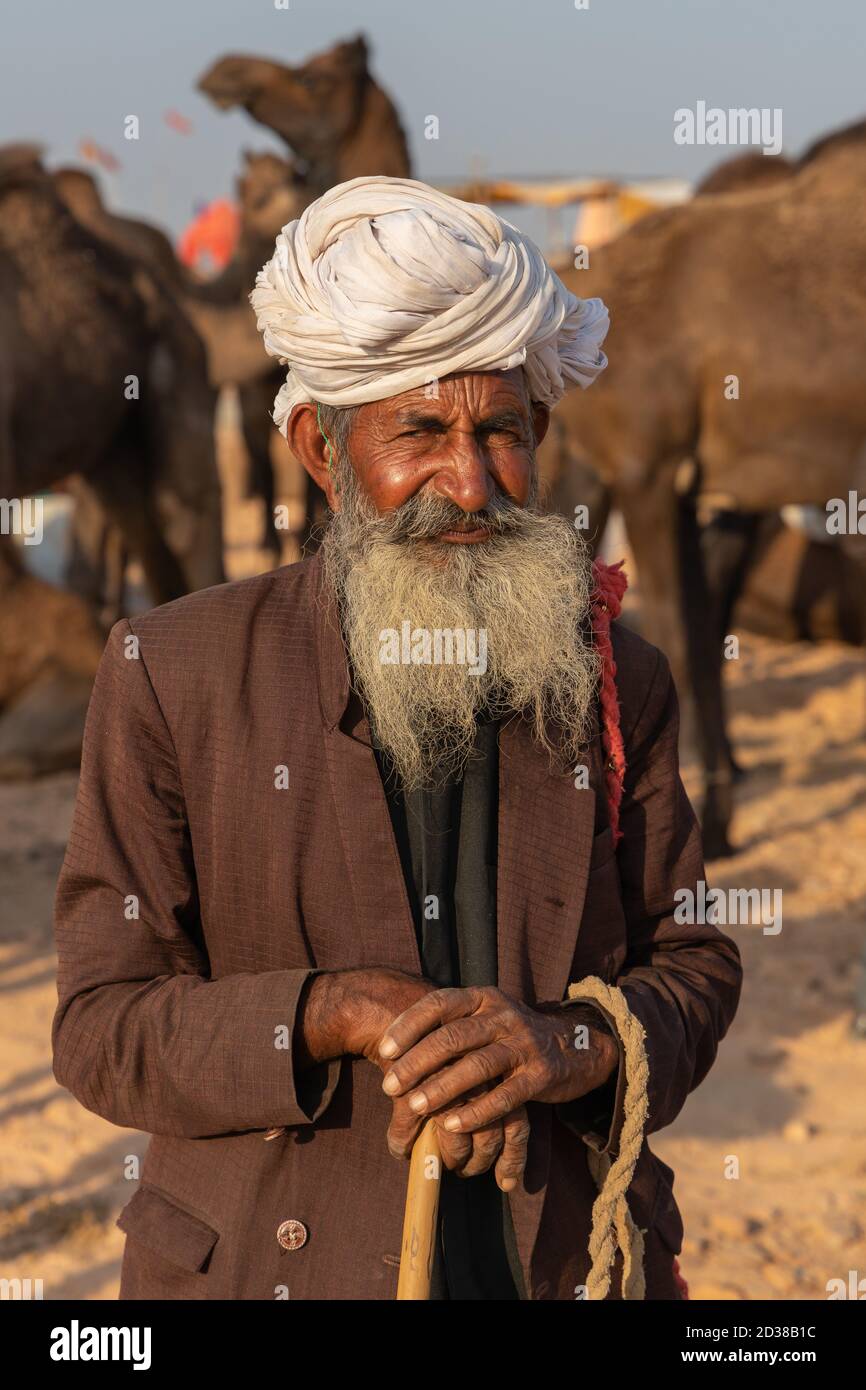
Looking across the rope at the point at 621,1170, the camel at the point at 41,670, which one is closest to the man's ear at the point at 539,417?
the rope at the point at 621,1170

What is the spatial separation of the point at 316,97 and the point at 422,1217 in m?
8.56

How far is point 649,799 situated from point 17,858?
553cm

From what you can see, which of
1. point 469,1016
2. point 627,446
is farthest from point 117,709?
point 627,446

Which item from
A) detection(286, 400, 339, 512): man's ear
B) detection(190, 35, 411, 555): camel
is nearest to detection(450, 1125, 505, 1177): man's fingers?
detection(286, 400, 339, 512): man's ear

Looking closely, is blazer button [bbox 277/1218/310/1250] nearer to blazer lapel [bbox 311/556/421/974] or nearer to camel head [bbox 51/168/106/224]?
blazer lapel [bbox 311/556/421/974]

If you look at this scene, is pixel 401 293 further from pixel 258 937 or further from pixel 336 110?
pixel 336 110

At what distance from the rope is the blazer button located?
13.3 inches

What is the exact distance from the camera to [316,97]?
9.38 metres

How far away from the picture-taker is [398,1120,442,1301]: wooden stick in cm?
179

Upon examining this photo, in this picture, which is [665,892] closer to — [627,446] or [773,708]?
[627,446]

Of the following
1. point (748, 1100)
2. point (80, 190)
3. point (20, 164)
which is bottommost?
point (748, 1100)

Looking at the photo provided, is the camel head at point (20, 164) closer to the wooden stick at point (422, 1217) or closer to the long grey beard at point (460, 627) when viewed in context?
the long grey beard at point (460, 627)

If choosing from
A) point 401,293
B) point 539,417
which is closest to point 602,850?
point 539,417

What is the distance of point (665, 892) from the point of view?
2.13m
